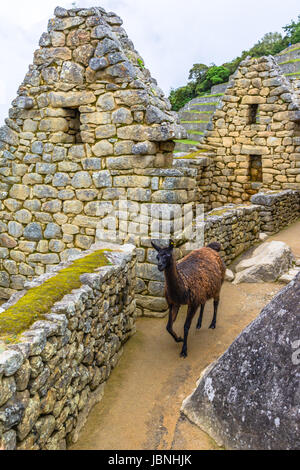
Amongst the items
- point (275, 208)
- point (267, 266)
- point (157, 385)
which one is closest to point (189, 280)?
point (157, 385)

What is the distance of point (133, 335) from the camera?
568 centimetres

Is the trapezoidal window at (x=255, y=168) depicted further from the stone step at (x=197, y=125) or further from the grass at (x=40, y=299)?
the grass at (x=40, y=299)

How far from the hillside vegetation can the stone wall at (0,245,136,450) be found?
2639 centimetres

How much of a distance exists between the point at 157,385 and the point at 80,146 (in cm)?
412

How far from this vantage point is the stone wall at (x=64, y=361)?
2.57 meters

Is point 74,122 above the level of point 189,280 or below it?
above

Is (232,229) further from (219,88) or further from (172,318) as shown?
(219,88)

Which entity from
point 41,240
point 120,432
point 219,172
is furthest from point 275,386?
→ point 219,172

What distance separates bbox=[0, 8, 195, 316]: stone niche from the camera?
6.06 meters

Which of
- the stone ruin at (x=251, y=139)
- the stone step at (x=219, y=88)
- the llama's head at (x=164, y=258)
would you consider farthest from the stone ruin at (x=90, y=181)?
the stone step at (x=219, y=88)

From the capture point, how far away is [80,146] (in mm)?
6625

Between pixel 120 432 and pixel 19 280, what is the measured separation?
180 inches

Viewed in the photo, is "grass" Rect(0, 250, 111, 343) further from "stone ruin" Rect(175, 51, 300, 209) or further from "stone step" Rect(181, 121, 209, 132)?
"stone step" Rect(181, 121, 209, 132)

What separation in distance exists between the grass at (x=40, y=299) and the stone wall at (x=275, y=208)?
24.7 ft
